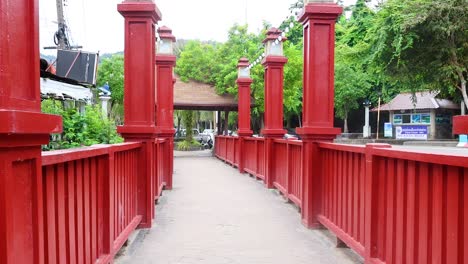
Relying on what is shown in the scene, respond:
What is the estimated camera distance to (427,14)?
1892cm

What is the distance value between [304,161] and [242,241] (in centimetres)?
Result: 161

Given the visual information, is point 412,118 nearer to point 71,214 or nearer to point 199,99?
point 199,99

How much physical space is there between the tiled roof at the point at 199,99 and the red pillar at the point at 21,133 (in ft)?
74.2

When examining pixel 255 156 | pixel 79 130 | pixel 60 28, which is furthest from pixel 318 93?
pixel 60 28

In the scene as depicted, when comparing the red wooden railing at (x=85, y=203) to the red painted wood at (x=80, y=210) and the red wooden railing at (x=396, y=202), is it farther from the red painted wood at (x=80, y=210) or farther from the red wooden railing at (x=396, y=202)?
the red wooden railing at (x=396, y=202)

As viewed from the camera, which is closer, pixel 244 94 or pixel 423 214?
pixel 423 214

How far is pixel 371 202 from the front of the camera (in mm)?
4305

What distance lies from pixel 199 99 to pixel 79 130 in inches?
686

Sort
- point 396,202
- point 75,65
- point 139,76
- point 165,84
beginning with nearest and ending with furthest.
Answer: point 396,202 < point 139,76 < point 165,84 < point 75,65

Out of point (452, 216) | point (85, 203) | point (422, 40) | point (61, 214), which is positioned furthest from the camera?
point (422, 40)

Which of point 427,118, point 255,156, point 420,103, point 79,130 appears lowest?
point 255,156

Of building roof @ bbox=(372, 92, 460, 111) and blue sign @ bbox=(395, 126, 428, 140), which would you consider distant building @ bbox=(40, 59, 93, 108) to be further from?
blue sign @ bbox=(395, 126, 428, 140)

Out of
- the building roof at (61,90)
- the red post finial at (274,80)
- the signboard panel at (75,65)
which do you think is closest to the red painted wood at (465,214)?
the red post finial at (274,80)

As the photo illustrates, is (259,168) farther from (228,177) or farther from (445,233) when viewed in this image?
(445,233)
